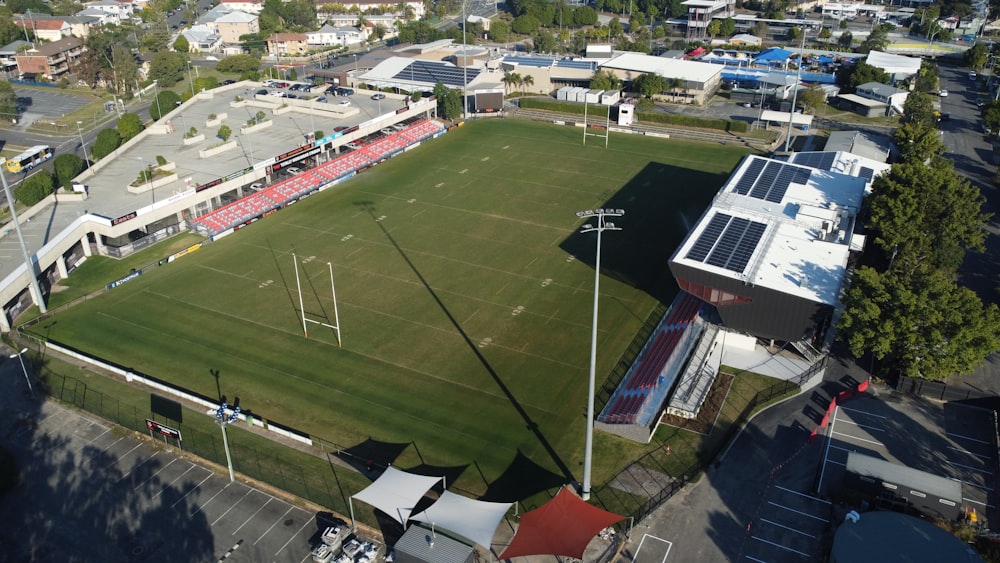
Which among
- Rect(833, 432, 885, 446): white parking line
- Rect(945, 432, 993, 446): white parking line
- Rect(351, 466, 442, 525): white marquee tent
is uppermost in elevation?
Rect(351, 466, 442, 525): white marquee tent

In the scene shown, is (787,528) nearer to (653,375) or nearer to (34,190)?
(653,375)

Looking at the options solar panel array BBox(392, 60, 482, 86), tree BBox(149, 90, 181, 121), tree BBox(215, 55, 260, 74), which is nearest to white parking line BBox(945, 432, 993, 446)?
solar panel array BBox(392, 60, 482, 86)

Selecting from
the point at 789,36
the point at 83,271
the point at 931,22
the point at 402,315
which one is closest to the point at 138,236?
the point at 83,271

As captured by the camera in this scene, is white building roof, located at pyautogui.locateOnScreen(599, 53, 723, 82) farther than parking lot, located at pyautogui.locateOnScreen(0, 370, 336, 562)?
Yes

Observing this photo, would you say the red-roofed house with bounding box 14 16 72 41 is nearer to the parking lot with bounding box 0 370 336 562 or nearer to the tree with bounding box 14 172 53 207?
the tree with bounding box 14 172 53 207

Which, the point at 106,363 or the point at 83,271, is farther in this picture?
the point at 83,271

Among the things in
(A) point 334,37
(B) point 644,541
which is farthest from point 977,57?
(B) point 644,541

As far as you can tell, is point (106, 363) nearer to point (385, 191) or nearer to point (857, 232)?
point (385, 191)
